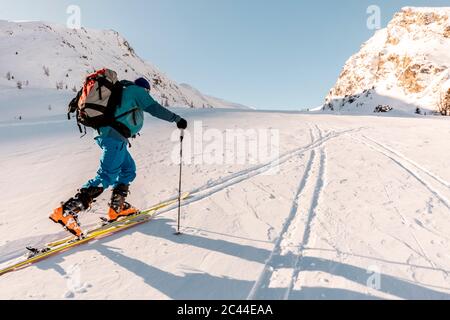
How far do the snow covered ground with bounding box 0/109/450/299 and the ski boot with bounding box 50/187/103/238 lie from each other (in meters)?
0.30

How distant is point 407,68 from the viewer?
43.8 meters

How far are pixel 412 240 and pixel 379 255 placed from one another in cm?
60

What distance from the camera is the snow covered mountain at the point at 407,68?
36531 mm

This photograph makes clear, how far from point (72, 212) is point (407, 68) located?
167ft

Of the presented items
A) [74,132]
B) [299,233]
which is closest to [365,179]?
[299,233]

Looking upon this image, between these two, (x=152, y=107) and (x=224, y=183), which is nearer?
(x=152, y=107)

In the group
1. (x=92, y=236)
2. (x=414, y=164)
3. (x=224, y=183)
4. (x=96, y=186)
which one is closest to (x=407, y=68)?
(x=414, y=164)

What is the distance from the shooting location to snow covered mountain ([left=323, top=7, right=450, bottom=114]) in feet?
120

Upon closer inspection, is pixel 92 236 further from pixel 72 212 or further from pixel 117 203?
pixel 117 203

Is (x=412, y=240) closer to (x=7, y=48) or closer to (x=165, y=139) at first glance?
(x=165, y=139)

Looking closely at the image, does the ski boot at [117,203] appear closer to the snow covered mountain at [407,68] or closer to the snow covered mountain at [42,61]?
the snow covered mountain at [42,61]

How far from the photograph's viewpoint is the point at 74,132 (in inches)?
360

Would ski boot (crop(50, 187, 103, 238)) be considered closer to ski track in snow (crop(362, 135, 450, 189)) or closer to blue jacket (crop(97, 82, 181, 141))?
blue jacket (crop(97, 82, 181, 141))
